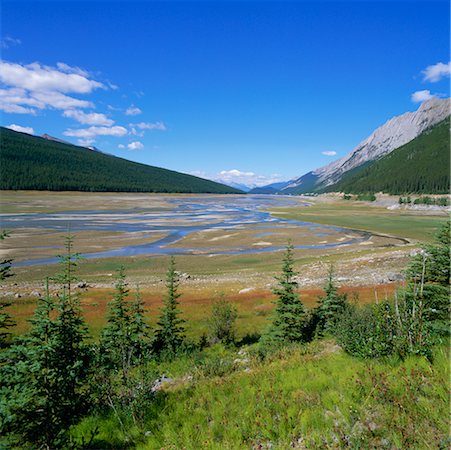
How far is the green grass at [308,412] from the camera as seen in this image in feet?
17.4

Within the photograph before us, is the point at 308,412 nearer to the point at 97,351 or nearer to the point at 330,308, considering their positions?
the point at 97,351

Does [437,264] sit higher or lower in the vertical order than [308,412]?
higher

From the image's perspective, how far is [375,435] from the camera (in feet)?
17.3

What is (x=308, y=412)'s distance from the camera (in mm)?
A: 6164

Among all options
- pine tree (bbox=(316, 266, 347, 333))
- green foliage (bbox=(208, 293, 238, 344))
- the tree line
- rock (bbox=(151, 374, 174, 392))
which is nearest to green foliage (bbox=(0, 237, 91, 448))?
the tree line

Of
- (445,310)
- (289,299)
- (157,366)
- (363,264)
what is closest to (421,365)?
(445,310)

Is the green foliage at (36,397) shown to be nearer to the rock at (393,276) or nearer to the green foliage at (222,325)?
the green foliage at (222,325)

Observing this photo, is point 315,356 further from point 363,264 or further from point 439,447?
point 363,264

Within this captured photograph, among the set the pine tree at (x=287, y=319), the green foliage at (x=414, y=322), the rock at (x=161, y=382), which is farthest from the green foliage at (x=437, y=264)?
the rock at (x=161, y=382)

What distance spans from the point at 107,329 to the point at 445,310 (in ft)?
50.8

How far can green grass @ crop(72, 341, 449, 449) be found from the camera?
530 cm

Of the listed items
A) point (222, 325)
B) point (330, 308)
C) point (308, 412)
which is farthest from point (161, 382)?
point (330, 308)

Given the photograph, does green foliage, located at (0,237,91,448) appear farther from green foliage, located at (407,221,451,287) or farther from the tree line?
green foliage, located at (407,221,451,287)

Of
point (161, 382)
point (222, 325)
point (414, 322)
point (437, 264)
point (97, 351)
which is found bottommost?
point (222, 325)
